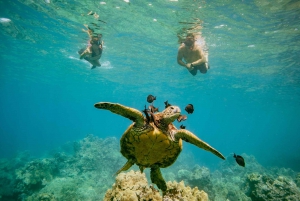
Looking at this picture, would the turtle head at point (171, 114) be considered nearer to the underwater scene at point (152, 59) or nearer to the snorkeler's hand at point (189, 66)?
the underwater scene at point (152, 59)

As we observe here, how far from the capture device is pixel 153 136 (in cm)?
340

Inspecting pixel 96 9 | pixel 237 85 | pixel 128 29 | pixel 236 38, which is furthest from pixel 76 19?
pixel 237 85

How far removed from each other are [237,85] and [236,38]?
734 inches

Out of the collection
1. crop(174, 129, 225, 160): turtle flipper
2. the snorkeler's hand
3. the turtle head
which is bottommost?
crop(174, 129, 225, 160): turtle flipper

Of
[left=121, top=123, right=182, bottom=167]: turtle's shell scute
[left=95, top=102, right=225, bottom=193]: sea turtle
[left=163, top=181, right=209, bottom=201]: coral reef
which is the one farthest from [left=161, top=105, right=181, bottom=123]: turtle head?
[left=163, top=181, right=209, bottom=201]: coral reef

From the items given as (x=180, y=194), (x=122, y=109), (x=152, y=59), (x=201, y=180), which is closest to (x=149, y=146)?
(x=122, y=109)

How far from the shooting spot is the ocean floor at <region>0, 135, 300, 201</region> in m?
4.46

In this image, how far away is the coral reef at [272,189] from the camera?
7598 mm

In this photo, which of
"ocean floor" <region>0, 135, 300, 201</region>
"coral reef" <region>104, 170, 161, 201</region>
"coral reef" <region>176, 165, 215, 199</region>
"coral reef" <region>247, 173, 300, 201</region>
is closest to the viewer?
"coral reef" <region>104, 170, 161, 201</region>

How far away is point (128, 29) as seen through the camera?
16.6m

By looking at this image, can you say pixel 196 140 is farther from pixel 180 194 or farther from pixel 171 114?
pixel 180 194

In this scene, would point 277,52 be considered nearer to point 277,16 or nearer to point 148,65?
point 277,16

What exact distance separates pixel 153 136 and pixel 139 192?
165 centimetres

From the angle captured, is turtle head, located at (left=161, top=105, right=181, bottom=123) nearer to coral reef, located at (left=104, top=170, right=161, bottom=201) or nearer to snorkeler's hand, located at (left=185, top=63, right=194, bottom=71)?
Answer: coral reef, located at (left=104, top=170, right=161, bottom=201)
